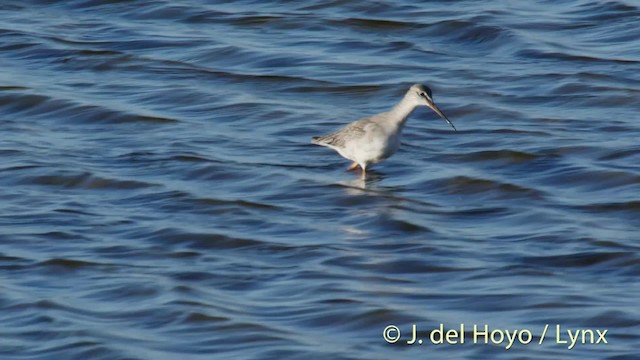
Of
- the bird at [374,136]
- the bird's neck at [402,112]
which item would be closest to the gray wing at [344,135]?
the bird at [374,136]

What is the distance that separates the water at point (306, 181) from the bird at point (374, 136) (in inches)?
8.2

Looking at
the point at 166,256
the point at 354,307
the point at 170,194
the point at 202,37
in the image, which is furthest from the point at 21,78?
the point at 354,307

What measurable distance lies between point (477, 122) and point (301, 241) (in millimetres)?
3469

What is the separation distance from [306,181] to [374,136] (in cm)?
58

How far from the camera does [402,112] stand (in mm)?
12000

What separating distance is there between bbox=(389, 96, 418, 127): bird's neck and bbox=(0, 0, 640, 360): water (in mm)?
383

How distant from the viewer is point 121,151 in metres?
12.5

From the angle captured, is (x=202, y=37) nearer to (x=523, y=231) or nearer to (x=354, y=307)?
(x=523, y=231)

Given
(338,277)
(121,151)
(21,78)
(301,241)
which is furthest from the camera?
(21,78)

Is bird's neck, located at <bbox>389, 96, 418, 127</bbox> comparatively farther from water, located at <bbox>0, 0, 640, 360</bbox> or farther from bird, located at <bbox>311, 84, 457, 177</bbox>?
water, located at <bbox>0, 0, 640, 360</bbox>

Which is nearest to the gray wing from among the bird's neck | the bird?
the bird

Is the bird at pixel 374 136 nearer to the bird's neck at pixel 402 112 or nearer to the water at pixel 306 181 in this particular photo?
the bird's neck at pixel 402 112

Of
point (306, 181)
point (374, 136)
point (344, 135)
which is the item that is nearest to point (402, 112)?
point (374, 136)

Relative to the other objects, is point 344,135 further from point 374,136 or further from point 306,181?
point 306,181
